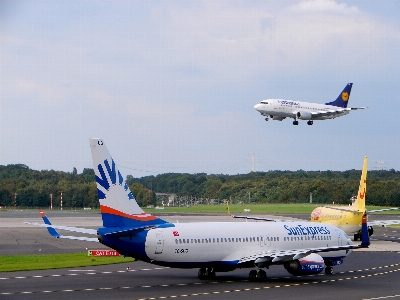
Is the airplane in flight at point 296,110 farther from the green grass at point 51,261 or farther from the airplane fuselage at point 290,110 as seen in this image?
the green grass at point 51,261

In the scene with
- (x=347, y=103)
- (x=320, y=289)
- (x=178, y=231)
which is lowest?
(x=320, y=289)

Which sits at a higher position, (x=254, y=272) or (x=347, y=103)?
(x=347, y=103)

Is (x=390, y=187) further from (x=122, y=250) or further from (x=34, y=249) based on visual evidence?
(x=122, y=250)

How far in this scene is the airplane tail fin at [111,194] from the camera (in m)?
40.1

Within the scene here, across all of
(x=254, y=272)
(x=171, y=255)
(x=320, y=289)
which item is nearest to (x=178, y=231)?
(x=171, y=255)

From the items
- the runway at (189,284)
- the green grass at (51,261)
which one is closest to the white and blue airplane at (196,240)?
the runway at (189,284)

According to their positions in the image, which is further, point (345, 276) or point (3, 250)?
point (3, 250)

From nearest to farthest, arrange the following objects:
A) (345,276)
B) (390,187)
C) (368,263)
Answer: (345,276) < (368,263) < (390,187)

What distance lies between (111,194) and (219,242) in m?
6.86

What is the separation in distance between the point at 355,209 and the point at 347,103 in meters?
35.1

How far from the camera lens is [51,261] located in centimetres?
5550

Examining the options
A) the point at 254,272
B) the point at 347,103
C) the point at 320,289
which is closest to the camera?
the point at 320,289

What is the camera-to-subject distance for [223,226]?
4406 centimetres

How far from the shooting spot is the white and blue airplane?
40.1 meters
